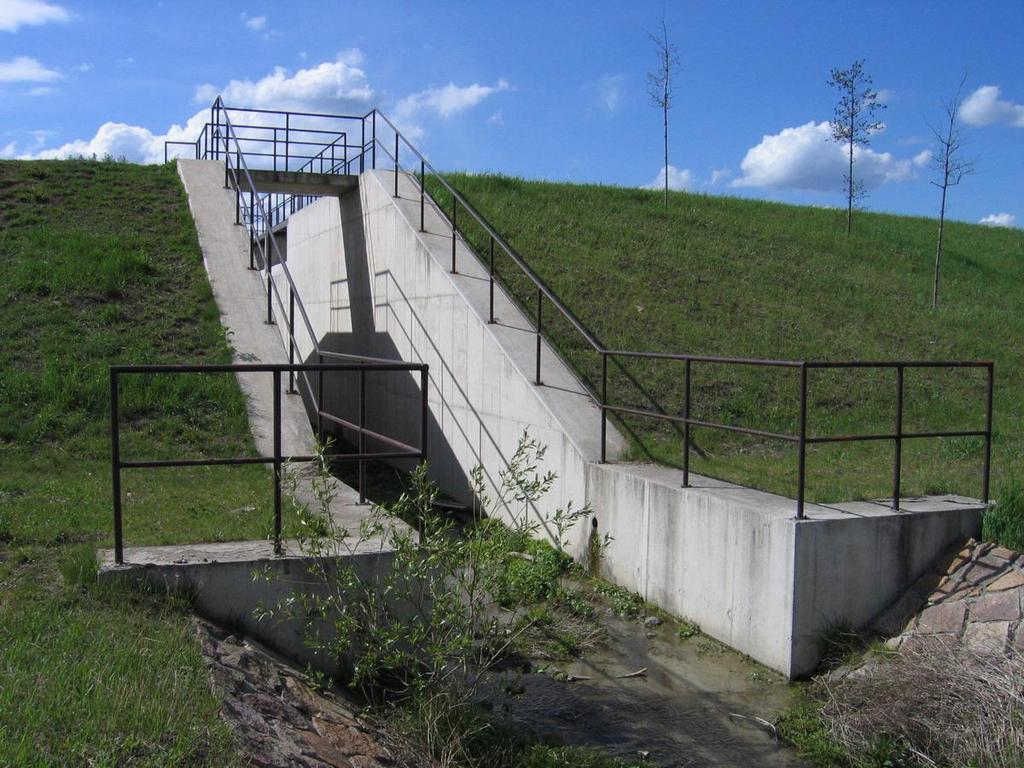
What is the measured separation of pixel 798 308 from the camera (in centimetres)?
1567

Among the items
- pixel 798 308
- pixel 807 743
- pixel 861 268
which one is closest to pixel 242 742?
pixel 807 743

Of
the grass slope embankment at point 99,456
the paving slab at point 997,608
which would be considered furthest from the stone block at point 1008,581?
the grass slope embankment at point 99,456

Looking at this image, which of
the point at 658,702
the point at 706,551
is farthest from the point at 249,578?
the point at 706,551

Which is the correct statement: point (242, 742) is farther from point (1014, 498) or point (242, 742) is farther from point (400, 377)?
point (400, 377)

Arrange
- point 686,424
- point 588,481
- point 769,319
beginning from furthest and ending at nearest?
point 769,319, point 588,481, point 686,424

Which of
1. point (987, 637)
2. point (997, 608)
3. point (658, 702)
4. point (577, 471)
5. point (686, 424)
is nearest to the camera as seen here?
point (987, 637)

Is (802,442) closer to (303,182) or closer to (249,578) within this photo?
(249,578)

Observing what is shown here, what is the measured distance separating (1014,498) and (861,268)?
483 inches

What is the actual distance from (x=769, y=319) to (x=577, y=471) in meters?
6.18

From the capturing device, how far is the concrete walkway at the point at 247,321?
9211mm

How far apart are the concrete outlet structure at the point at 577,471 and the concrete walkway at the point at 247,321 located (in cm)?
18

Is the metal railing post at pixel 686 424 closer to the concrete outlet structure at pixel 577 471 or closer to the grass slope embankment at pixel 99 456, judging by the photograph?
the concrete outlet structure at pixel 577 471

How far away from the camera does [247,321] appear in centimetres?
1250

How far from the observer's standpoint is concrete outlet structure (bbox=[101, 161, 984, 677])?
7.16m
